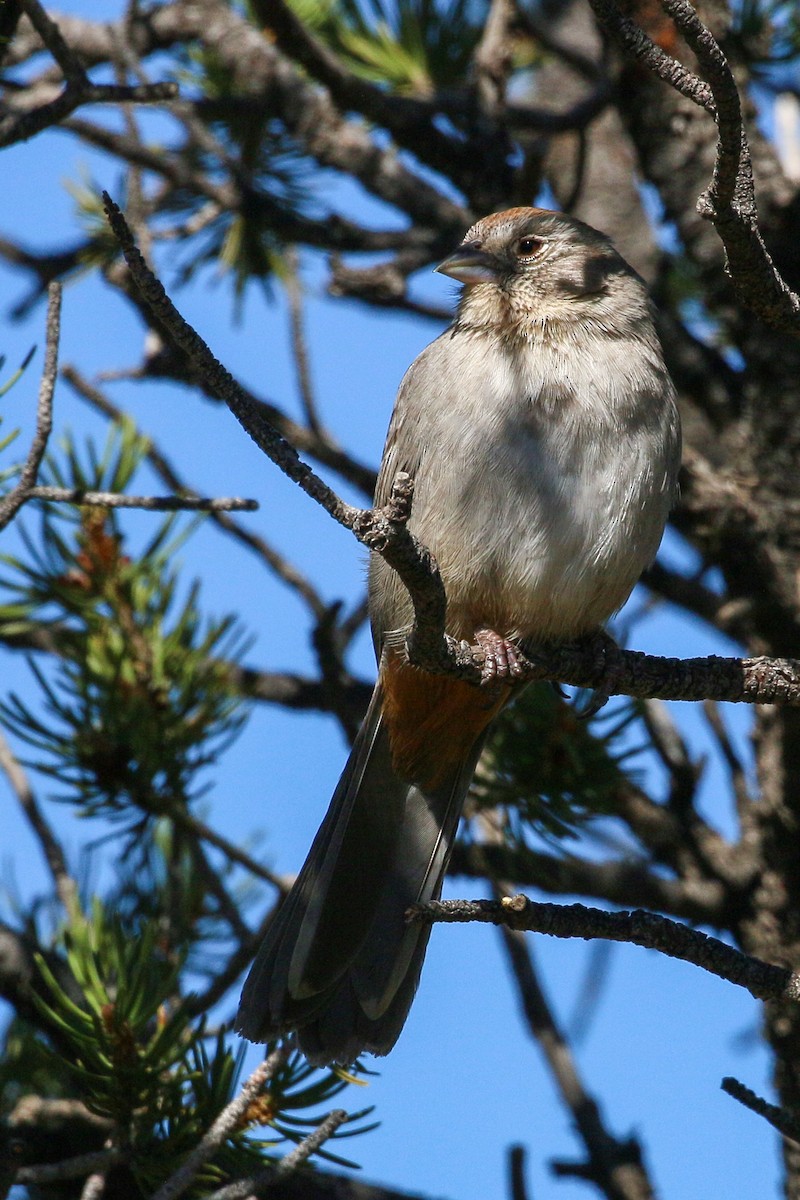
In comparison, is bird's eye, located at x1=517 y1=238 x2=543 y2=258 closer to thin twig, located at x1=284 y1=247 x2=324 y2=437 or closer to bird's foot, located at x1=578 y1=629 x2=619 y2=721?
thin twig, located at x1=284 y1=247 x2=324 y2=437

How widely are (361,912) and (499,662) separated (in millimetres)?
971

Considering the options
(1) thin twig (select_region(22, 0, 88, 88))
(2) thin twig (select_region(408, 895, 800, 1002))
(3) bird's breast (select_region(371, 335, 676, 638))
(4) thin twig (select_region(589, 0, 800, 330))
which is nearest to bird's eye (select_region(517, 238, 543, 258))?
(3) bird's breast (select_region(371, 335, 676, 638))

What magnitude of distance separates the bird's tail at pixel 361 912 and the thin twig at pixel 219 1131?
398 mm

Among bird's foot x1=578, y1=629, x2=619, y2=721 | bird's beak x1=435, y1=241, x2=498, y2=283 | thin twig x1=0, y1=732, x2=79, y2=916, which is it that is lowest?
thin twig x1=0, y1=732, x2=79, y2=916

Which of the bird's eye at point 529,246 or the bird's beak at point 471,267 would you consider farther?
the bird's eye at point 529,246

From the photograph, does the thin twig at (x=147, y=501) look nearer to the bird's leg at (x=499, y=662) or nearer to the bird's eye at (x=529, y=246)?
the bird's leg at (x=499, y=662)

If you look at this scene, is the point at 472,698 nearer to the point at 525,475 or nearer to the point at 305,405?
the point at 525,475

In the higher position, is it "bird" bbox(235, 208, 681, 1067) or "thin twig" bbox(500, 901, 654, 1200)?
"bird" bbox(235, 208, 681, 1067)

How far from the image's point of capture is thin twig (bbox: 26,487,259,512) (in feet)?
9.73

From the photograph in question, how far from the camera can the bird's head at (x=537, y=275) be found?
4.00m

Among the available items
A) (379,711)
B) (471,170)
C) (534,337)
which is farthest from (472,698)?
(471,170)

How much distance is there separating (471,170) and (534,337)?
3.92 ft

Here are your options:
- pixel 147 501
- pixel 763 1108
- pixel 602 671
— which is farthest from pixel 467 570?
pixel 763 1108

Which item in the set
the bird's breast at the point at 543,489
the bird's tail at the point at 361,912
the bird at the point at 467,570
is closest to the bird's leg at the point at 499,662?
the bird at the point at 467,570
